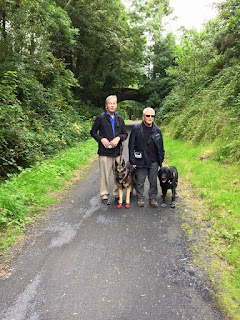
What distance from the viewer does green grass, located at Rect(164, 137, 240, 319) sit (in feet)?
8.70

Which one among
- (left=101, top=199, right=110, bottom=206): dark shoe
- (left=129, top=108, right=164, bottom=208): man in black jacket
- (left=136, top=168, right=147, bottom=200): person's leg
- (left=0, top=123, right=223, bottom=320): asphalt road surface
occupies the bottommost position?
(left=101, top=199, right=110, bottom=206): dark shoe

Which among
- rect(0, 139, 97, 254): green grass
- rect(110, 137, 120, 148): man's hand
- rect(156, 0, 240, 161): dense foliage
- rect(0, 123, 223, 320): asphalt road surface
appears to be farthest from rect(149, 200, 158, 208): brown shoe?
rect(156, 0, 240, 161): dense foliage

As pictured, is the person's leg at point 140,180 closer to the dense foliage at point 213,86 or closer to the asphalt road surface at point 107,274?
the asphalt road surface at point 107,274

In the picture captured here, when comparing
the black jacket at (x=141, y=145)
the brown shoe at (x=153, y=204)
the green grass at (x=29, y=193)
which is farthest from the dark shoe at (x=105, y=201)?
the green grass at (x=29, y=193)

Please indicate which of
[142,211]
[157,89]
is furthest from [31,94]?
[157,89]

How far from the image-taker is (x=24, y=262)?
3.16 m

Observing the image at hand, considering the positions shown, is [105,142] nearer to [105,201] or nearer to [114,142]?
[114,142]

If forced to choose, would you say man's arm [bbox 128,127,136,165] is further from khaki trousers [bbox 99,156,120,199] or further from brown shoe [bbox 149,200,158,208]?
brown shoe [bbox 149,200,158,208]

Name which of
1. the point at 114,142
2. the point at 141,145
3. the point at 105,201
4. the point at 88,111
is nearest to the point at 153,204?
the point at 105,201

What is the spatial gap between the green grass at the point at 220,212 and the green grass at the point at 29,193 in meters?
3.28

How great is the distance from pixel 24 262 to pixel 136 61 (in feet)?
84.8

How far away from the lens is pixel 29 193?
5223mm

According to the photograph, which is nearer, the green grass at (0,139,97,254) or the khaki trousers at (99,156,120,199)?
the green grass at (0,139,97,254)

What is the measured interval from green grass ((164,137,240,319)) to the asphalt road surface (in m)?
0.25
